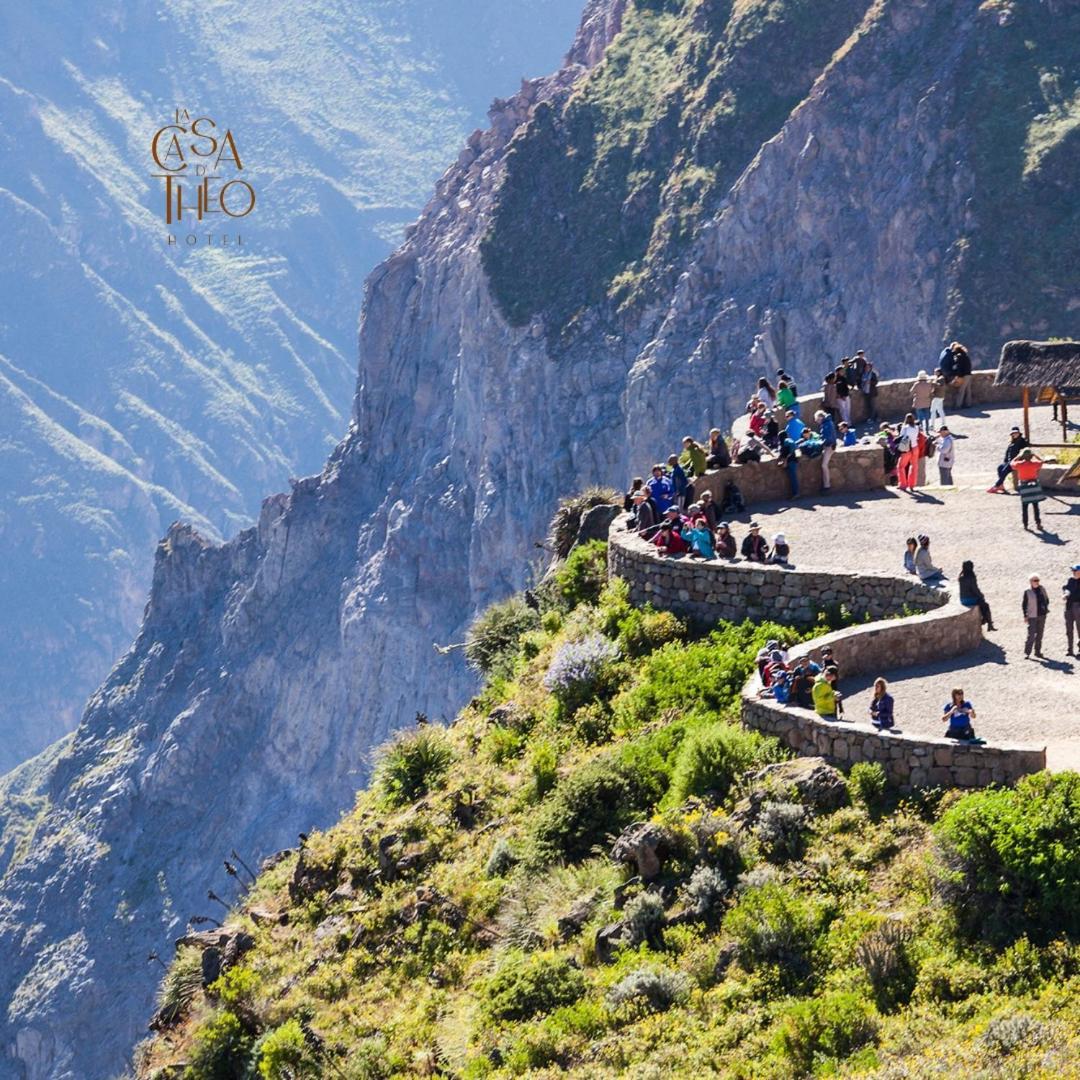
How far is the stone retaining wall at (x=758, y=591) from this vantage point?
2708 centimetres

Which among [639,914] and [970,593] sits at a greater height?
[970,593]

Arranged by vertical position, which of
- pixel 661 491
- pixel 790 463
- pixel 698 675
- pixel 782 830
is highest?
pixel 790 463

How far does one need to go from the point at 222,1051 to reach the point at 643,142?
125064 mm

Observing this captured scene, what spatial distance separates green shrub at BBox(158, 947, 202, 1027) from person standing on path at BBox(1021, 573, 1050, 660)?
12.1 m

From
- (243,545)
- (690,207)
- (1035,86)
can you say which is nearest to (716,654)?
(1035,86)

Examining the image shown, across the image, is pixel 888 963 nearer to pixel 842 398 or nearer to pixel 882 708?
pixel 882 708

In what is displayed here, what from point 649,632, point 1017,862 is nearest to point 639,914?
point 1017,862

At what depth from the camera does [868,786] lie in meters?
21.8

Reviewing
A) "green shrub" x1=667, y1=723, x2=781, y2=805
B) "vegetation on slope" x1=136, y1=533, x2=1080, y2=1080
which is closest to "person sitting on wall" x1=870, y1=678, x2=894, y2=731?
"vegetation on slope" x1=136, y1=533, x2=1080, y2=1080

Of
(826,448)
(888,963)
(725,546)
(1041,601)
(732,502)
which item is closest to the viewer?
(888,963)

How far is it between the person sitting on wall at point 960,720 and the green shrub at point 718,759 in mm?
2465

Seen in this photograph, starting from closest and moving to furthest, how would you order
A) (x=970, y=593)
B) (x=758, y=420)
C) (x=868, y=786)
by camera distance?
(x=868, y=786)
(x=970, y=593)
(x=758, y=420)

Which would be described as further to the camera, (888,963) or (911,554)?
(911,554)

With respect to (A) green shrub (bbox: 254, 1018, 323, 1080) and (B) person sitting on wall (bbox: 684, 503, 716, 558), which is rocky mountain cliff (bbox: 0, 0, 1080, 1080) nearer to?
(B) person sitting on wall (bbox: 684, 503, 716, 558)
